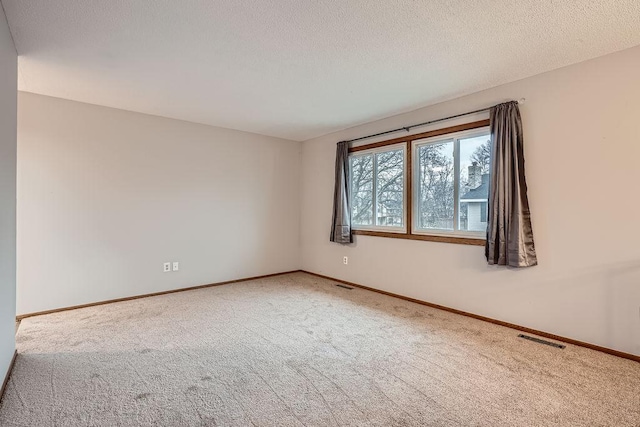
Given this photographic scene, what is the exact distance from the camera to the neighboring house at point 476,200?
3355 mm

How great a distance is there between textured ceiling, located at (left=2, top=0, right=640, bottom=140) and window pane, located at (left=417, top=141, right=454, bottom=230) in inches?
24.0

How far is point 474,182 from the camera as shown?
345cm

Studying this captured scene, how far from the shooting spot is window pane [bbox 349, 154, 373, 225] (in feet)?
15.1

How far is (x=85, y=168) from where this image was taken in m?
3.67

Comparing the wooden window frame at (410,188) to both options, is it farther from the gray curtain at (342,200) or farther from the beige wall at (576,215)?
the gray curtain at (342,200)

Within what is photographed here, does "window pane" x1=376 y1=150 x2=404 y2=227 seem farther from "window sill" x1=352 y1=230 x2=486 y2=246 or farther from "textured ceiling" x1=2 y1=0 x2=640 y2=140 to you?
"textured ceiling" x1=2 y1=0 x2=640 y2=140

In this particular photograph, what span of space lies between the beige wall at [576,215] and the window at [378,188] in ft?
2.79

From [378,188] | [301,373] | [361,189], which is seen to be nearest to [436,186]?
[378,188]

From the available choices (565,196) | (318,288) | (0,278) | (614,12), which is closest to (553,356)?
(565,196)

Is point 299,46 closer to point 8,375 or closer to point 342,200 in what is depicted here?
point 342,200

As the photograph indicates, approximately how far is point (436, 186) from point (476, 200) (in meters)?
0.50

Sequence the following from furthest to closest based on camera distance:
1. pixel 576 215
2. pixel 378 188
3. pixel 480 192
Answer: pixel 378 188, pixel 480 192, pixel 576 215

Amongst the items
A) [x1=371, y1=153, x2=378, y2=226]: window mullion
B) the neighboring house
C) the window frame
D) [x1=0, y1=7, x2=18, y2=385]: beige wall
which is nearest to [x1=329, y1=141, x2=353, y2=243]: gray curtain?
[x1=371, y1=153, x2=378, y2=226]: window mullion

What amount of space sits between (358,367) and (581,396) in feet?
4.47
